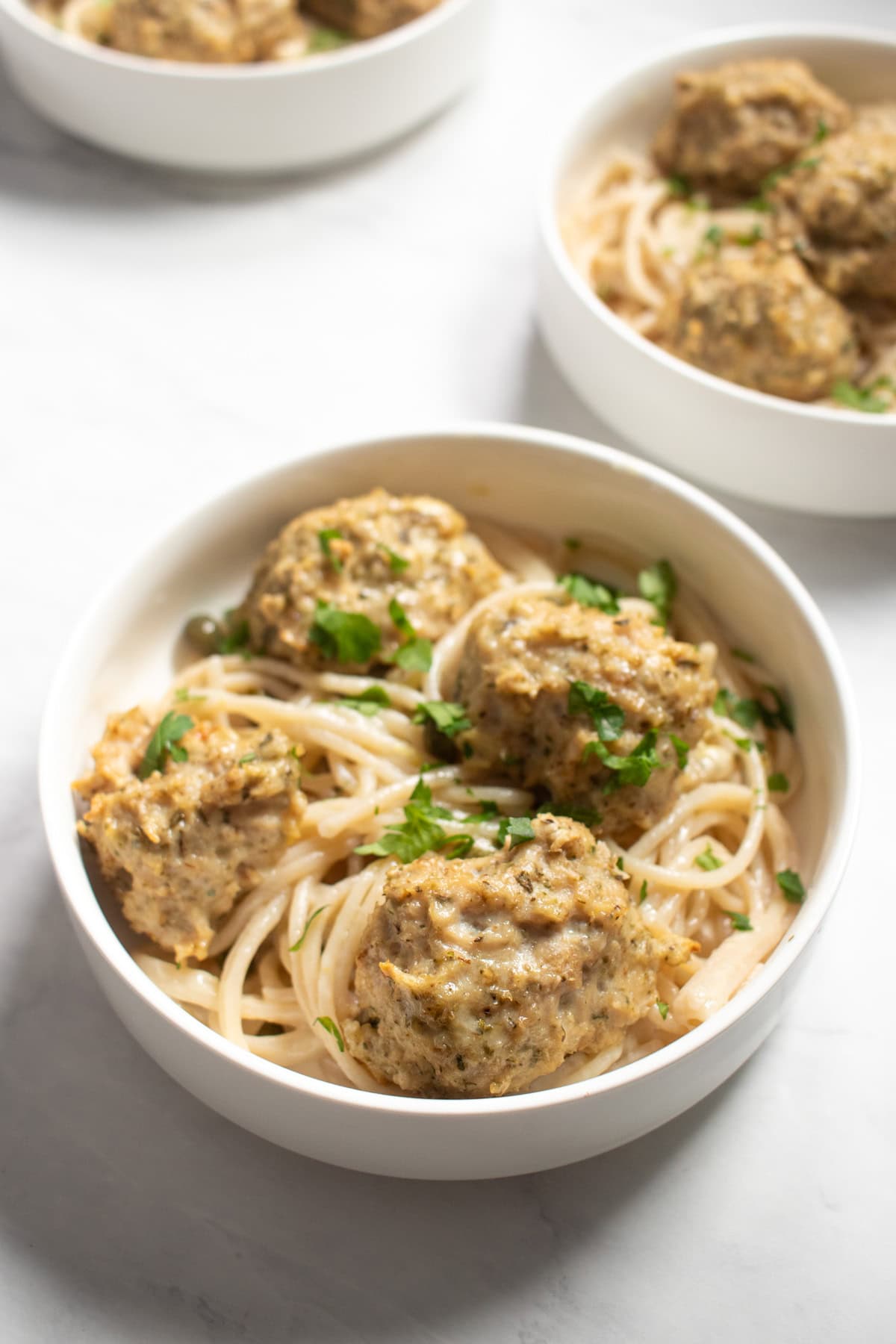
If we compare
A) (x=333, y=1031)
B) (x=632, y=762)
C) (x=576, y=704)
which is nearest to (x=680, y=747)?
(x=632, y=762)

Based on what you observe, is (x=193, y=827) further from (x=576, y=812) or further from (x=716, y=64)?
(x=716, y=64)

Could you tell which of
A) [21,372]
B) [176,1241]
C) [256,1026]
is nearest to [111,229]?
[21,372]

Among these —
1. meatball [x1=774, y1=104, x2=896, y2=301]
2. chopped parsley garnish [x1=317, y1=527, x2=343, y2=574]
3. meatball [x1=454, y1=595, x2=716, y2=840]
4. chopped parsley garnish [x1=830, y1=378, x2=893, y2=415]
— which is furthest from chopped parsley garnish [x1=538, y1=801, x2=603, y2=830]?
meatball [x1=774, y1=104, x2=896, y2=301]

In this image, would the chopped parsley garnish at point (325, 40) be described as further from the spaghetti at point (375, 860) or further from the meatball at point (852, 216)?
the spaghetti at point (375, 860)

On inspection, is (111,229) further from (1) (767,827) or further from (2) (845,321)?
(1) (767,827)

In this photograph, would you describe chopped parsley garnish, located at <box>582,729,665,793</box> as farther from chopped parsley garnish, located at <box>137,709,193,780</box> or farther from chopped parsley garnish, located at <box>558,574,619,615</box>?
chopped parsley garnish, located at <box>137,709,193,780</box>

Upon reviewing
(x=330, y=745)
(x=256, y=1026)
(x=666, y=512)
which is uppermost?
(x=666, y=512)

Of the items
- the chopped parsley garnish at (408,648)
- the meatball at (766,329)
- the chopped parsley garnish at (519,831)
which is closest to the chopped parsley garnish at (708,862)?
the chopped parsley garnish at (519,831)
